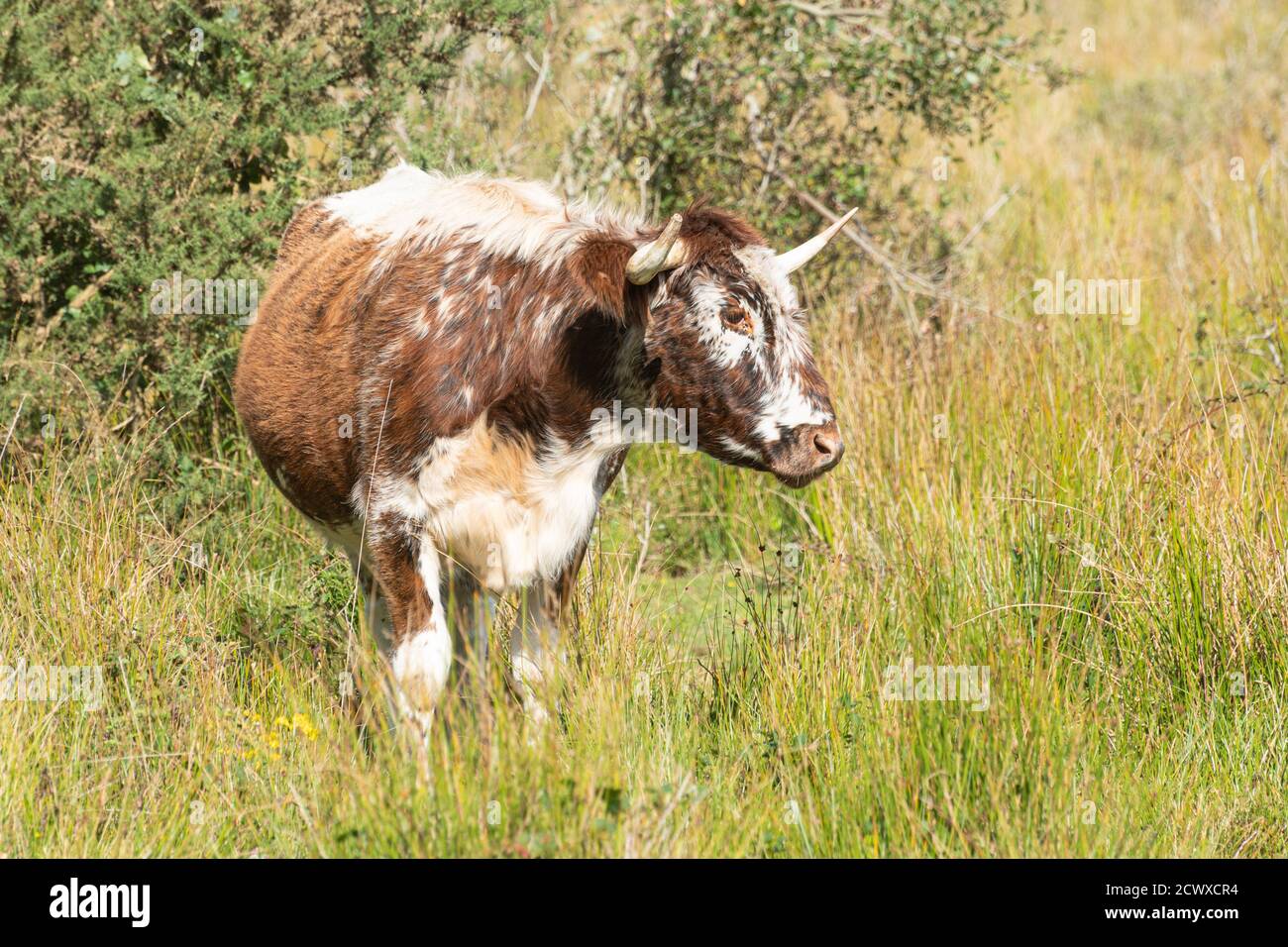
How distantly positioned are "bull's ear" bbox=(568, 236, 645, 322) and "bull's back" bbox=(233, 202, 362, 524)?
2.99ft

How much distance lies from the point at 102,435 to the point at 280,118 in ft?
5.86

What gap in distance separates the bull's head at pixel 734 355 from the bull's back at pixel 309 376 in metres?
1.18

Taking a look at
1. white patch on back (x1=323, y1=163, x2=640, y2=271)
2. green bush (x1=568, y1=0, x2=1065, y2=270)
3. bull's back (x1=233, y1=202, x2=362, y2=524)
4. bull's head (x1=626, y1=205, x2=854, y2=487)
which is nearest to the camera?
bull's head (x1=626, y1=205, x2=854, y2=487)

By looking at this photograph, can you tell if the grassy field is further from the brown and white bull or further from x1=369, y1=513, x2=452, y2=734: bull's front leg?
the brown and white bull

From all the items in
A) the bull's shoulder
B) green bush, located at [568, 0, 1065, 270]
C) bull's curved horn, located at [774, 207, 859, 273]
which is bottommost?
bull's curved horn, located at [774, 207, 859, 273]

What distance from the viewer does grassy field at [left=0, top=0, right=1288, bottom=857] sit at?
13.4ft

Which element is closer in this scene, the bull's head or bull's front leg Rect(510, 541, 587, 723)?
the bull's head

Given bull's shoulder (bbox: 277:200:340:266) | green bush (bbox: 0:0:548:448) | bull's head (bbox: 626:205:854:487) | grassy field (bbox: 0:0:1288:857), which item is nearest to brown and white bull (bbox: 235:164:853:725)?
bull's head (bbox: 626:205:854:487)

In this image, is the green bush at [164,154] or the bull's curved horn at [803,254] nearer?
the bull's curved horn at [803,254]

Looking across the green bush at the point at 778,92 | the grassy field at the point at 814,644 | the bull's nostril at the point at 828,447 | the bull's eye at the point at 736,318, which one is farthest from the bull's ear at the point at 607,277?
the green bush at the point at 778,92

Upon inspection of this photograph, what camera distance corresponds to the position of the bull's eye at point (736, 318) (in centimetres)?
461

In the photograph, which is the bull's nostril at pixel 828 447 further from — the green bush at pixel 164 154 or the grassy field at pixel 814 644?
the green bush at pixel 164 154

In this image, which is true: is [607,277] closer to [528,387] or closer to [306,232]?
[528,387]
